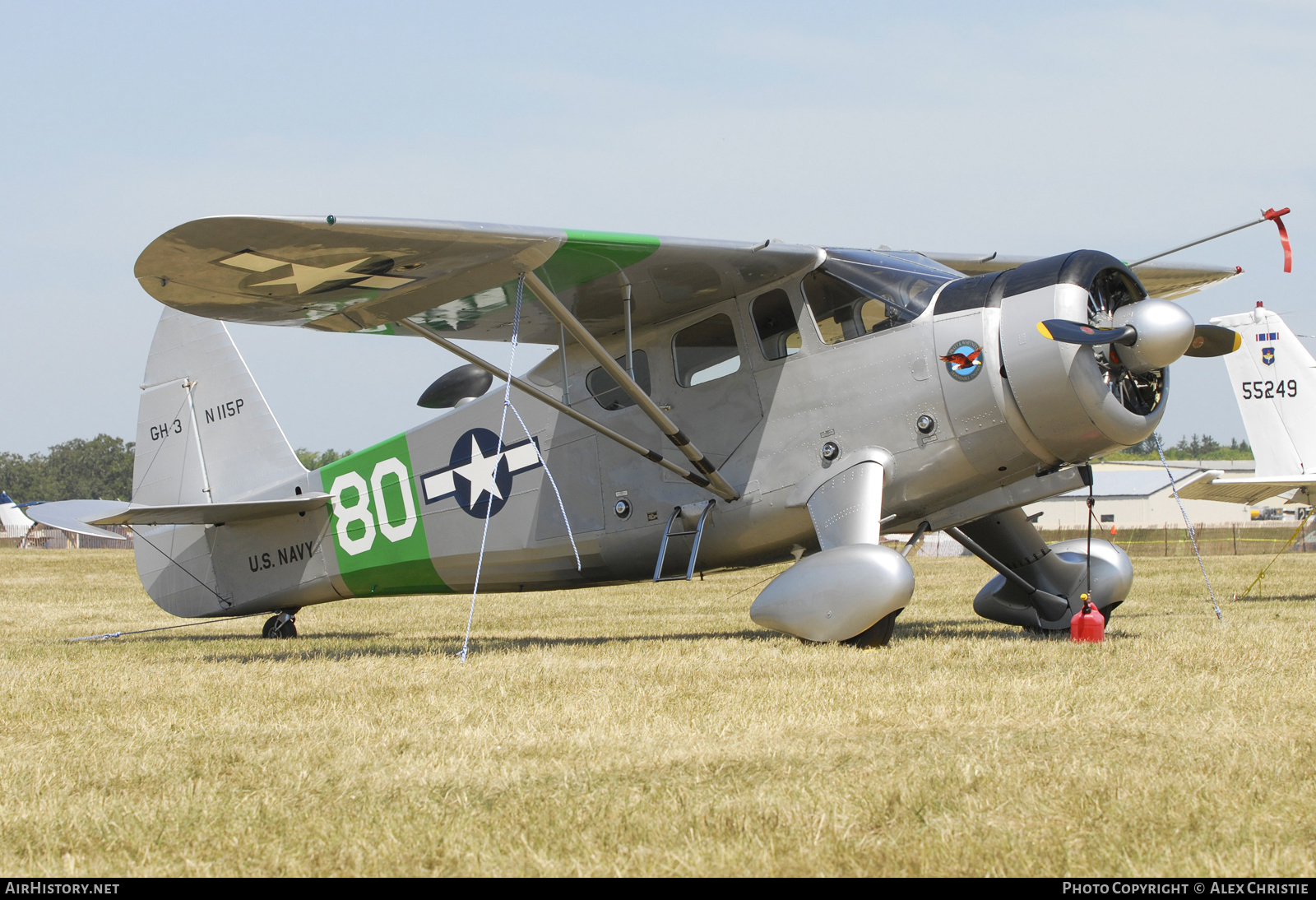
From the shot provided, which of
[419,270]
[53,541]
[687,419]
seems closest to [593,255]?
[419,270]

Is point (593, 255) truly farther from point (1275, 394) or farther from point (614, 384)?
point (1275, 394)

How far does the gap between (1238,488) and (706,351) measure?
479 inches

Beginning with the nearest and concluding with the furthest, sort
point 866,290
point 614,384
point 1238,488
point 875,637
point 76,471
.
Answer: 1. point 875,637
2. point 866,290
3. point 614,384
4. point 1238,488
5. point 76,471

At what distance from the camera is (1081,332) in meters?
7.73

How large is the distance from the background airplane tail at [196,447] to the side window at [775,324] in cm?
567

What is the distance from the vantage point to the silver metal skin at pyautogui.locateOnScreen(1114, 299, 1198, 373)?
7922 mm

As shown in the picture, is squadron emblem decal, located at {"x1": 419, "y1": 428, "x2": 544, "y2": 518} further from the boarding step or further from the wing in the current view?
the boarding step

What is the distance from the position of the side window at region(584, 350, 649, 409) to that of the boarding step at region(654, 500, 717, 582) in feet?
3.61

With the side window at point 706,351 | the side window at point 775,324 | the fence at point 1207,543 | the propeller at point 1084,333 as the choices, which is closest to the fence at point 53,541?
the fence at point 1207,543

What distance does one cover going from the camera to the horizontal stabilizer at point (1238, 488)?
17781mm

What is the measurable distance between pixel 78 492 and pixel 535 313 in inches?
5828

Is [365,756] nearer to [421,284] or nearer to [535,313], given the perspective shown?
[421,284]

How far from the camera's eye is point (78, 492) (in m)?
141
